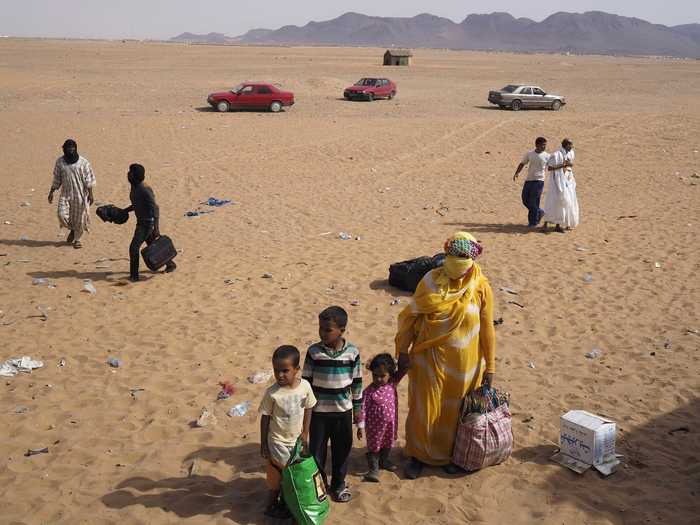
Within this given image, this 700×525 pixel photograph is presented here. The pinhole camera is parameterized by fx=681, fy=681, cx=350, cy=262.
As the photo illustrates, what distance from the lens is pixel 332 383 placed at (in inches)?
159

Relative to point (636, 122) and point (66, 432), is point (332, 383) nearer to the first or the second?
point (66, 432)

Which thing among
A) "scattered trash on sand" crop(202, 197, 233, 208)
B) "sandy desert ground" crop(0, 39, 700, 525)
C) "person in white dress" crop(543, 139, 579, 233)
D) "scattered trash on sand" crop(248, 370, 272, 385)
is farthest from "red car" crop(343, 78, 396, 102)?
"scattered trash on sand" crop(248, 370, 272, 385)

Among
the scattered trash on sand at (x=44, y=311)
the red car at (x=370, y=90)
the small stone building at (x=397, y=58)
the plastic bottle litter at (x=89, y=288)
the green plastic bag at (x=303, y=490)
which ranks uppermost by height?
the small stone building at (x=397, y=58)

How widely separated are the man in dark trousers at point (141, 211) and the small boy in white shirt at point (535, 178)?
18.9 feet

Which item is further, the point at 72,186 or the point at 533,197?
the point at 533,197

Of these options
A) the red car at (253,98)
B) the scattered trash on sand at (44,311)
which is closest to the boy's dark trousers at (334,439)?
the scattered trash on sand at (44,311)

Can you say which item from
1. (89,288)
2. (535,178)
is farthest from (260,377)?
(535,178)

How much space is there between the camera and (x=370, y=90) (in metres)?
28.9

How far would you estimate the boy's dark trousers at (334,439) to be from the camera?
4.12 meters

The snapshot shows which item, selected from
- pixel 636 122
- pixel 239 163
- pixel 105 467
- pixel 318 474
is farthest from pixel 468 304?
pixel 636 122

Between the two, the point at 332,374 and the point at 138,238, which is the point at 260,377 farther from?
the point at 138,238

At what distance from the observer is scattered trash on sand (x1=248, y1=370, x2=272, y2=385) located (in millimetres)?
5928

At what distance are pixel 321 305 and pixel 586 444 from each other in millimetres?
3808

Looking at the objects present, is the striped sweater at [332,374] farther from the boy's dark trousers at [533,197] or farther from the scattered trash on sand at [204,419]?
the boy's dark trousers at [533,197]
